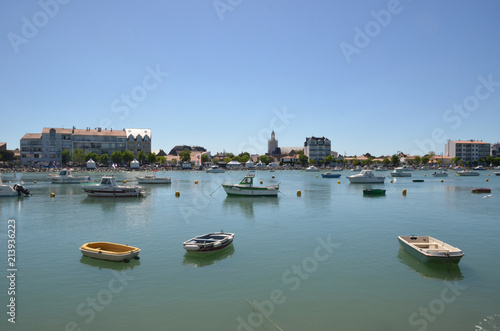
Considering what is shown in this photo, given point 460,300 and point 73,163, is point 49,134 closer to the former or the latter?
point 73,163

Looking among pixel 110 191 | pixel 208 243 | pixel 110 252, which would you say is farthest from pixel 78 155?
pixel 208 243

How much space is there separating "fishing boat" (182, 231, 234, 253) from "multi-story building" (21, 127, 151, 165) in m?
156

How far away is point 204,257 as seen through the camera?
20750 millimetres

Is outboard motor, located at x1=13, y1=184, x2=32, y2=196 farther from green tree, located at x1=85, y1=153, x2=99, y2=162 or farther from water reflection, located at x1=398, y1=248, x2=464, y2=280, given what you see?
green tree, located at x1=85, y1=153, x2=99, y2=162

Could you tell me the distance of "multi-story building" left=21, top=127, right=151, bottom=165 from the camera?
15125cm

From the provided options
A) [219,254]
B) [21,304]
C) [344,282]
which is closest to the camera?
[21,304]

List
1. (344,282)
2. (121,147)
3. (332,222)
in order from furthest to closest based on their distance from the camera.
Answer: (121,147), (332,222), (344,282)

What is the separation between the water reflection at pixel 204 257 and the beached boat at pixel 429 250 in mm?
Answer: 11227

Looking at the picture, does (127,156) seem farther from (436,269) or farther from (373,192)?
(436,269)

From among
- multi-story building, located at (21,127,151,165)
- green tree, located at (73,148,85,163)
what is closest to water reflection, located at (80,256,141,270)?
green tree, located at (73,148,85,163)

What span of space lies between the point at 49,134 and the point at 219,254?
532 ft

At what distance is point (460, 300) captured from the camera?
49.3 feet

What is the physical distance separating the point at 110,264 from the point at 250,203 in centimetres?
2916

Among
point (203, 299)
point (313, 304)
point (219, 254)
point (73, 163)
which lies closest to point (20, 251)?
point (219, 254)
